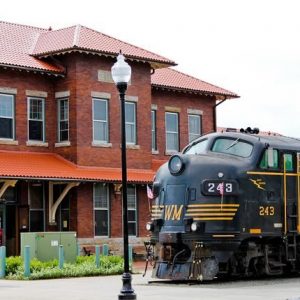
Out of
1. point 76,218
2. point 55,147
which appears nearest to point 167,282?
point 76,218

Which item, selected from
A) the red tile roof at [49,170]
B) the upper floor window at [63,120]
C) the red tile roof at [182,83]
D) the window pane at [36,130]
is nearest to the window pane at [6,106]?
the window pane at [36,130]

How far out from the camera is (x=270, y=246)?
21.8 meters

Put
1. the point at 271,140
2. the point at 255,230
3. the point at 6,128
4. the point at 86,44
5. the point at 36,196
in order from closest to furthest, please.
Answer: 1. the point at 255,230
2. the point at 271,140
3. the point at 6,128
4. the point at 36,196
5. the point at 86,44

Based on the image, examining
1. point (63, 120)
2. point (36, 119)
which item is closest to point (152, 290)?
point (36, 119)

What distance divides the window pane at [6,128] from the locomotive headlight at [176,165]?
12.8 meters

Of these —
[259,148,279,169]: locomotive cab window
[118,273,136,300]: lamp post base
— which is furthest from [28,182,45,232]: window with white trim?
[118,273,136,300]: lamp post base

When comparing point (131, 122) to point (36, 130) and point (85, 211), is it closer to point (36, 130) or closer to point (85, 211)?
point (36, 130)

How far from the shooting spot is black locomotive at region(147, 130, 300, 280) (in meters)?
20.5

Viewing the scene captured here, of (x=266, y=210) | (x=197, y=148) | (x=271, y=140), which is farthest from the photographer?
(x=197, y=148)

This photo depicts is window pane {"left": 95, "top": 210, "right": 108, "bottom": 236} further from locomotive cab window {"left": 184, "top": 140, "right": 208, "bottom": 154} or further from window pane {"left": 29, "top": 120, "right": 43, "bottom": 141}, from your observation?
locomotive cab window {"left": 184, "top": 140, "right": 208, "bottom": 154}

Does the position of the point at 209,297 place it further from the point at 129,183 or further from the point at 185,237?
the point at 129,183

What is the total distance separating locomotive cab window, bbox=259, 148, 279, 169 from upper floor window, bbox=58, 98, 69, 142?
45.7ft

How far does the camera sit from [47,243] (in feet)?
85.7

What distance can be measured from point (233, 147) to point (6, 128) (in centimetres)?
1345
